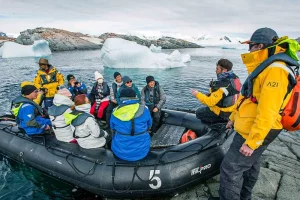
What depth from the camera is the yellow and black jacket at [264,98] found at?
7.27 ft

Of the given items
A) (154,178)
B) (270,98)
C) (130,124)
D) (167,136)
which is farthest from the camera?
(167,136)

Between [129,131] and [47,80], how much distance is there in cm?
409

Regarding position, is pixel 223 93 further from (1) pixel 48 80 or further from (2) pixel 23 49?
(2) pixel 23 49

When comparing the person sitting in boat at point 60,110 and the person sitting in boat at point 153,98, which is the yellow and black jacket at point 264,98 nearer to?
the person sitting in boat at point 60,110

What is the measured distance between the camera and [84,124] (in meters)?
3.84

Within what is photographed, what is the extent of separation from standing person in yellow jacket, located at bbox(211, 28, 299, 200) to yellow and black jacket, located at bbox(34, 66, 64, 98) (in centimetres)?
534

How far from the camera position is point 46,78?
6457 millimetres

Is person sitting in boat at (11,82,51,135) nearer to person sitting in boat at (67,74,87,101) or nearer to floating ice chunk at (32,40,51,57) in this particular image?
person sitting in boat at (67,74,87,101)

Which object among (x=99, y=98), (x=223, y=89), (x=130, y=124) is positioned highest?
(x=223, y=89)

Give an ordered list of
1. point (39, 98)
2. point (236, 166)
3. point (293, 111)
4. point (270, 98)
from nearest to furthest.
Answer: point (270, 98)
point (293, 111)
point (236, 166)
point (39, 98)

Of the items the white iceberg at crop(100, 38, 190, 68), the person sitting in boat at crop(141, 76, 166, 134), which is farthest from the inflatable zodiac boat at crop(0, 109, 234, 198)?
the white iceberg at crop(100, 38, 190, 68)

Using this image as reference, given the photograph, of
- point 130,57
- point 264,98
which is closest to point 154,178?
point 264,98

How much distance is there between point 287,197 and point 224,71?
2280mm

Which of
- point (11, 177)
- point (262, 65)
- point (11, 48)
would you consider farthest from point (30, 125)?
point (11, 48)
